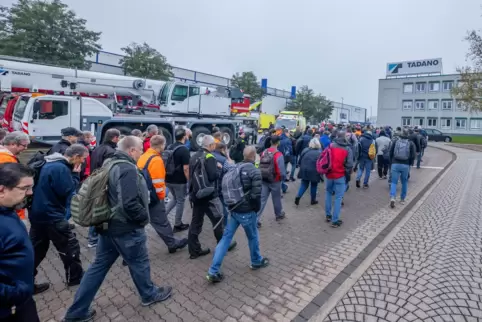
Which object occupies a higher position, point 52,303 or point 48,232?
point 48,232

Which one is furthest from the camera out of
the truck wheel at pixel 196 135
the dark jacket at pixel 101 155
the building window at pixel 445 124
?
the building window at pixel 445 124

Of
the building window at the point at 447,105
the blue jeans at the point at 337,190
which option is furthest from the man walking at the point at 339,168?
the building window at the point at 447,105

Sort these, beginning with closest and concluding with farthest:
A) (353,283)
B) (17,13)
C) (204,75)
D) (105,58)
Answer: (353,283) < (17,13) < (105,58) < (204,75)

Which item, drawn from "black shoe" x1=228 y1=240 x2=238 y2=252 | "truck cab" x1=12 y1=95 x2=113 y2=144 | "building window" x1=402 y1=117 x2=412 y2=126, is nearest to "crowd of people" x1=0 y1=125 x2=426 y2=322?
"black shoe" x1=228 y1=240 x2=238 y2=252

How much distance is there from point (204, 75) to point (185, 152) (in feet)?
133

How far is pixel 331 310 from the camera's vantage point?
334 centimetres

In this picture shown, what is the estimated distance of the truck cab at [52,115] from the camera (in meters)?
10.8

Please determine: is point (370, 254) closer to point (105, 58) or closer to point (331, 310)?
point (331, 310)

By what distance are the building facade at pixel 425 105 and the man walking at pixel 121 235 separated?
57404 millimetres

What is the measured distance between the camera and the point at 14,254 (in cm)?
183

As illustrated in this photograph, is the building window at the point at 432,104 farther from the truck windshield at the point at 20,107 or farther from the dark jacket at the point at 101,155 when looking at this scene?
the dark jacket at the point at 101,155

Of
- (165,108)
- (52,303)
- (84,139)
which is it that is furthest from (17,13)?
(52,303)

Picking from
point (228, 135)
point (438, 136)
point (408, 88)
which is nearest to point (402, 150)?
point (228, 135)

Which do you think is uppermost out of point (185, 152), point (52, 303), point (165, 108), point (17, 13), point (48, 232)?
point (17, 13)
